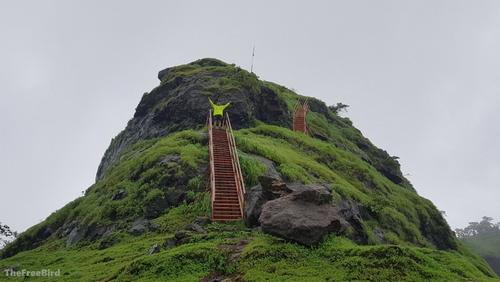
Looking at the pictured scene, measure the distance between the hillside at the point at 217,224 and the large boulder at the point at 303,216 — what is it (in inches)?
13.8

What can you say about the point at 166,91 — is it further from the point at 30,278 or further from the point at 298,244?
the point at 298,244

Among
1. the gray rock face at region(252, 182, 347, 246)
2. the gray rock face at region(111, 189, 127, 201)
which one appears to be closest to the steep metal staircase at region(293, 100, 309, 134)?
the gray rock face at region(111, 189, 127, 201)

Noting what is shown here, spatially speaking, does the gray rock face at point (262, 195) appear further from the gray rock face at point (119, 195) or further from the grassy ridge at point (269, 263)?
the gray rock face at point (119, 195)

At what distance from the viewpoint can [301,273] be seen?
1327 centimetres

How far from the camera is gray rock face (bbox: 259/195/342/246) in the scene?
15.3m

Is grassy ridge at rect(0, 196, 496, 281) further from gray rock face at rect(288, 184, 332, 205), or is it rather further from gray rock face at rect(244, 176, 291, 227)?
gray rock face at rect(288, 184, 332, 205)

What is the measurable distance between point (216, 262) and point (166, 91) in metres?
37.4

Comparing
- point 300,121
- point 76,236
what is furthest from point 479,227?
point 76,236

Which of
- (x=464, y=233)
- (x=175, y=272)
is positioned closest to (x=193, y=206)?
(x=175, y=272)

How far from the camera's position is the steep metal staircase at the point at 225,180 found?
21878 mm

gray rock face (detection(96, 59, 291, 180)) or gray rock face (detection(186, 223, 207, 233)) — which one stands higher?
gray rock face (detection(96, 59, 291, 180))

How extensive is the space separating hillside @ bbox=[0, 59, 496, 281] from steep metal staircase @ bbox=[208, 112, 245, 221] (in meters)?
0.65

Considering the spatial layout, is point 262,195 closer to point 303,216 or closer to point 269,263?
point 303,216

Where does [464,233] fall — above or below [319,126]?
below
